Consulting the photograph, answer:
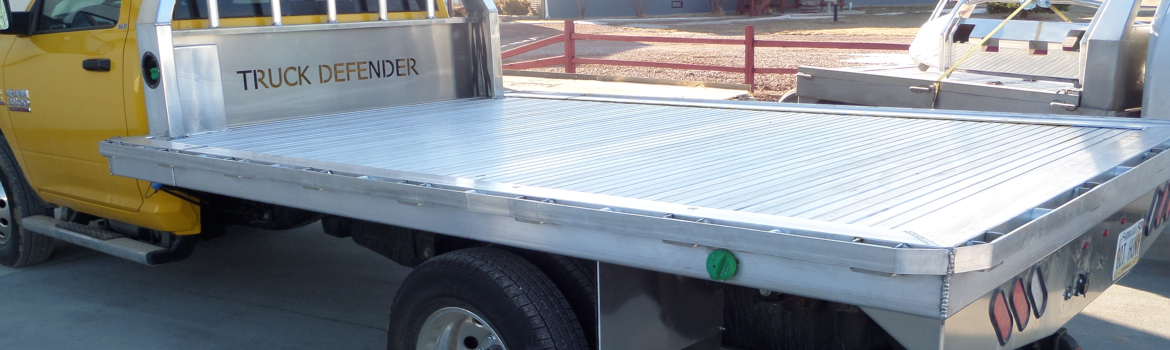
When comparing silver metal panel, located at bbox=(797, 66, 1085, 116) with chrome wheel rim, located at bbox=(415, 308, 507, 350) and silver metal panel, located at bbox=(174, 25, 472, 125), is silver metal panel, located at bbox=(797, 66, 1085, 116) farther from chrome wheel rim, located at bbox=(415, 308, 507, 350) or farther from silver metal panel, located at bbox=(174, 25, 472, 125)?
chrome wheel rim, located at bbox=(415, 308, 507, 350)

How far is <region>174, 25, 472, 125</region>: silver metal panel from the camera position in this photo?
4434 mm

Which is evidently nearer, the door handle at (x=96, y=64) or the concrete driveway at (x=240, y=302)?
the door handle at (x=96, y=64)

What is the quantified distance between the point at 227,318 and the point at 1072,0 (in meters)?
5.64

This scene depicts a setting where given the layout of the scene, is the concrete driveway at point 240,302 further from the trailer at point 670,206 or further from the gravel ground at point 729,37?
the gravel ground at point 729,37

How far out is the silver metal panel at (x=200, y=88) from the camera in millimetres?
4059

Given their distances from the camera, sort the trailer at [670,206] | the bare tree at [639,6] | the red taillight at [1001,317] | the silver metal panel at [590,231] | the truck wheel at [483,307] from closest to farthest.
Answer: the silver metal panel at [590,231], the trailer at [670,206], the red taillight at [1001,317], the truck wheel at [483,307], the bare tree at [639,6]

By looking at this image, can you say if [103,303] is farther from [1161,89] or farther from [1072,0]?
[1072,0]

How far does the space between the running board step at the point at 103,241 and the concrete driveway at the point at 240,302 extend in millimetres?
397

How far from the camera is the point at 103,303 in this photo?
4.84 m

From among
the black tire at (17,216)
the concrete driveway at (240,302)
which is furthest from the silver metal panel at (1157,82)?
the black tire at (17,216)

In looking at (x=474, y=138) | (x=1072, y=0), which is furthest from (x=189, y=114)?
(x=1072, y=0)

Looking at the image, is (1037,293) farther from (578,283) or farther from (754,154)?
(578,283)

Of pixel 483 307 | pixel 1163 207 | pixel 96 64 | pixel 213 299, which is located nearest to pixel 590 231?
pixel 483 307

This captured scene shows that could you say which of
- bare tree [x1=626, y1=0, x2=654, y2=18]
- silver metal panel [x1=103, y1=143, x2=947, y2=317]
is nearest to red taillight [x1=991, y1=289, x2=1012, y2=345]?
silver metal panel [x1=103, y1=143, x2=947, y2=317]
